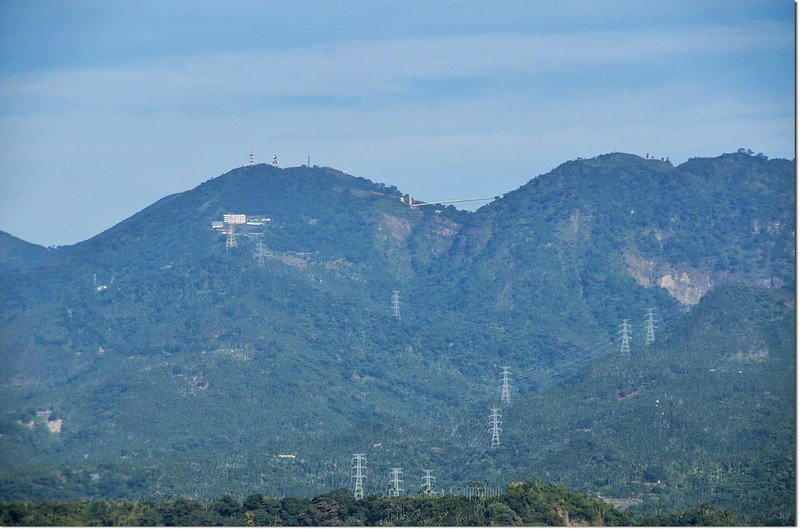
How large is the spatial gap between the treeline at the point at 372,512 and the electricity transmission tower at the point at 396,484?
2210 centimetres

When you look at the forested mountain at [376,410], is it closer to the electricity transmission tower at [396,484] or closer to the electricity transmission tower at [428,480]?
the electricity transmission tower at [428,480]

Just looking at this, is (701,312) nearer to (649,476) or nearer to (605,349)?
(605,349)

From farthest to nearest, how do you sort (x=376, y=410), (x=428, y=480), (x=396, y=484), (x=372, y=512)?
(x=376, y=410) → (x=428, y=480) → (x=396, y=484) → (x=372, y=512)

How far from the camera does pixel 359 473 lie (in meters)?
135

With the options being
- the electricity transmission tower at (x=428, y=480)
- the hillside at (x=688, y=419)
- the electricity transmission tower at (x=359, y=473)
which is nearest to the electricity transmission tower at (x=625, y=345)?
the hillside at (x=688, y=419)

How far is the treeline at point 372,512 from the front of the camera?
103 m

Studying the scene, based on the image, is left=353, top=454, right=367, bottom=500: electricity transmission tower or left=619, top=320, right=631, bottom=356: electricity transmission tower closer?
left=353, top=454, right=367, bottom=500: electricity transmission tower

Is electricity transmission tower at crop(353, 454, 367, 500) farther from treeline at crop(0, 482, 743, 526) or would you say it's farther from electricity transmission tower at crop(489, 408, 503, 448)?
treeline at crop(0, 482, 743, 526)

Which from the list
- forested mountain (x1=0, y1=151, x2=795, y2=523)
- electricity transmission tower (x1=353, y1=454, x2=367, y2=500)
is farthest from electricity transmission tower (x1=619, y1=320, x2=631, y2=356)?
electricity transmission tower (x1=353, y1=454, x2=367, y2=500)

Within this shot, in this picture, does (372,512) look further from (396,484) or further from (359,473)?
(396,484)

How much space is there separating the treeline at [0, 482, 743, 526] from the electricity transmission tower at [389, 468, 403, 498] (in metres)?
22.1

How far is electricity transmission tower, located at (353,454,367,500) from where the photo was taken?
13275cm

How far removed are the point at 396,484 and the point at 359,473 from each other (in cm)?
260

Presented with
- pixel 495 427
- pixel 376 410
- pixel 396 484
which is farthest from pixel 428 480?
pixel 376 410
